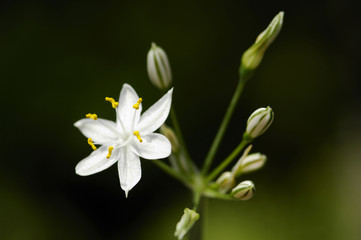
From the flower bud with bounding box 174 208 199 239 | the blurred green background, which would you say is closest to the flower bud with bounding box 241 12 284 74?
the flower bud with bounding box 174 208 199 239

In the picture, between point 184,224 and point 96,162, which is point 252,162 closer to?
point 184,224

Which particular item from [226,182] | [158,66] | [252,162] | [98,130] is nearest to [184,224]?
[226,182]

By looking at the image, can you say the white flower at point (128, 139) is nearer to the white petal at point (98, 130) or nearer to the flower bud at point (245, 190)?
the white petal at point (98, 130)
